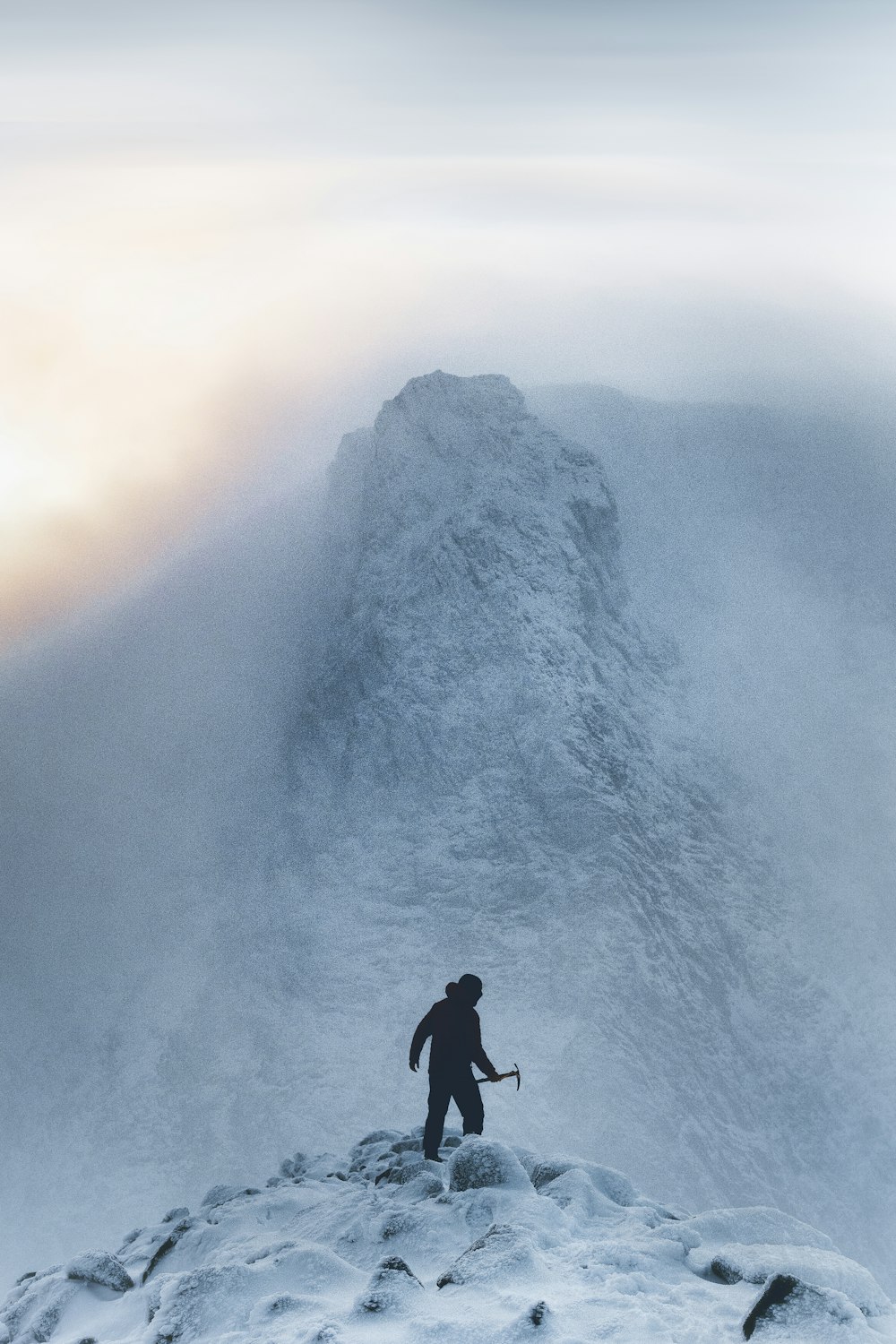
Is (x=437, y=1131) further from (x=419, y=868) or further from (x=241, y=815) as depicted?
(x=241, y=815)

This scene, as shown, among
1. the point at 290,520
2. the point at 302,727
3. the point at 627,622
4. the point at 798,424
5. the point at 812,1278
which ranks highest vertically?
the point at 798,424

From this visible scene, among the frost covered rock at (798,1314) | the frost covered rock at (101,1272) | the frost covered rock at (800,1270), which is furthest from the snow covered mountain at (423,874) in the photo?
the frost covered rock at (798,1314)

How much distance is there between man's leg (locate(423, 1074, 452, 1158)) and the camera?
1342 centimetres

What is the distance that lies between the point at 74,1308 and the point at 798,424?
64819mm

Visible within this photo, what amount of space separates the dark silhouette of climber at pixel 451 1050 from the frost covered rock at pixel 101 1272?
376cm

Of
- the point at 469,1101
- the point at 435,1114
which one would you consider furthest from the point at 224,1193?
the point at 469,1101

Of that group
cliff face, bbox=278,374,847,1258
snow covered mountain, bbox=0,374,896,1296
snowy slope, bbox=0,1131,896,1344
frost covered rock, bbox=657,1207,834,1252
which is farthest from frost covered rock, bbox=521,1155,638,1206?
cliff face, bbox=278,374,847,1258

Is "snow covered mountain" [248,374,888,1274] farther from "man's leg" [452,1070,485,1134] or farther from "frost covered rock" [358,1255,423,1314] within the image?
"frost covered rock" [358,1255,423,1314]

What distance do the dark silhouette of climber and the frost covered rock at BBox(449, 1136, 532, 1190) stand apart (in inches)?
68.7

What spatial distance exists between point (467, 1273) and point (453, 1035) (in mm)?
4645

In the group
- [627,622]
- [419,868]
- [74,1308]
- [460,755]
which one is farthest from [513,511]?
[74,1308]

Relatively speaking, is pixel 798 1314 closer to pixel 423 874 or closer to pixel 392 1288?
pixel 392 1288

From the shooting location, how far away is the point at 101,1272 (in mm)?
10828

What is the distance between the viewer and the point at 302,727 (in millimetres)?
52812
